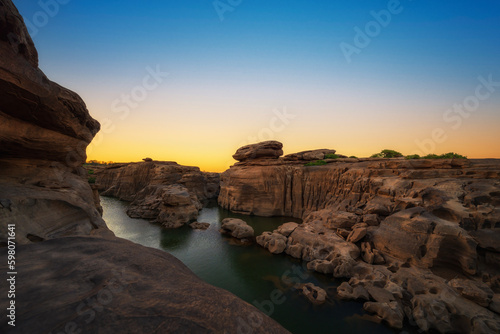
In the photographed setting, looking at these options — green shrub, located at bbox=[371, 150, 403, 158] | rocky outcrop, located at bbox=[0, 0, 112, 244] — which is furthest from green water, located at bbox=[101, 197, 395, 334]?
green shrub, located at bbox=[371, 150, 403, 158]

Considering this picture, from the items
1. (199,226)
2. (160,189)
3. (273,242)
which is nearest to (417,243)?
(273,242)

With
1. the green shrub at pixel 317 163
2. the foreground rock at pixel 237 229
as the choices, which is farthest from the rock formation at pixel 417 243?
the green shrub at pixel 317 163

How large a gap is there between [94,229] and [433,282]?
14.6 meters

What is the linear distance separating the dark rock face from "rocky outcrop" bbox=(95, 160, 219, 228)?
798 inches

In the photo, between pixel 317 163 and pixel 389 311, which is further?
pixel 317 163

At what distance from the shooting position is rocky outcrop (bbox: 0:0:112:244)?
4344 mm

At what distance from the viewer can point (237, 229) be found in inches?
726

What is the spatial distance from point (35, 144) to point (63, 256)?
211 inches

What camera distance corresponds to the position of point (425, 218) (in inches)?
428

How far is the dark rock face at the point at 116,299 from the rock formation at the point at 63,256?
0.01 metres

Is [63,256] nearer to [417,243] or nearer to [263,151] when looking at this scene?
[417,243]

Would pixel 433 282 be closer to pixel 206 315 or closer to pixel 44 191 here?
pixel 206 315

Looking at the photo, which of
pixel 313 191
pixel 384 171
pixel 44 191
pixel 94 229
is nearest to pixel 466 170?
pixel 384 171

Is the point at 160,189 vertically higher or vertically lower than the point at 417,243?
higher
